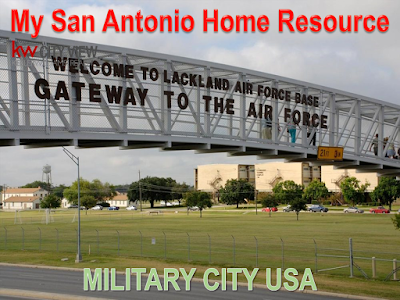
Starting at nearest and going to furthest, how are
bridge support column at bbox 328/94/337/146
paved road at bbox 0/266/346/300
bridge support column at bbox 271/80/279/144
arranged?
bridge support column at bbox 271/80/279/144 → bridge support column at bbox 328/94/337/146 → paved road at bbox 0/266/346/300

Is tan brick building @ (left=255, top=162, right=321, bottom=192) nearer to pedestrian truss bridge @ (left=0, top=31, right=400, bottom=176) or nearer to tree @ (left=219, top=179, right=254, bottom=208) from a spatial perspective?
tree @ (left=219, top=179, right=254, bottom=208)

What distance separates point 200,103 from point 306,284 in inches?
689

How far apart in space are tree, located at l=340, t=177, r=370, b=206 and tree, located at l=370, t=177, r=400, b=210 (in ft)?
14.3

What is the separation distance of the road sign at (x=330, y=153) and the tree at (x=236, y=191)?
15500 cm

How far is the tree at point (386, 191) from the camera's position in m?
142

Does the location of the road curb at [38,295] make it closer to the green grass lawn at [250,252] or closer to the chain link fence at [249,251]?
the green grass lawn at [250,252]

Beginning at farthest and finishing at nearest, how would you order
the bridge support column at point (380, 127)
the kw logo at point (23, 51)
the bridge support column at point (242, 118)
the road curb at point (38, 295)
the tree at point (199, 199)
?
the tree at point (199, 199) < the bridge support column at point (380, 127) < the road curb at point (38, 295) < the bridge support column at point (242, 118) < the kw logo at point (23, 51)

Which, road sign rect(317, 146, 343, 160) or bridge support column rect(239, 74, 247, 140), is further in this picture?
road sign rect(317, 146, 343, 160)

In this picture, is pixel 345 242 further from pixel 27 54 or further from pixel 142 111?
pixel 27 54

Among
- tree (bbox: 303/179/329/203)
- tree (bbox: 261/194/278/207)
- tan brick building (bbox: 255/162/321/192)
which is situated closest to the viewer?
tree (bbox: 261/194/278/207)

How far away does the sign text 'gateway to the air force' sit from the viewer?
19.9 meters

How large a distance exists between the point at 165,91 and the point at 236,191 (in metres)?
165

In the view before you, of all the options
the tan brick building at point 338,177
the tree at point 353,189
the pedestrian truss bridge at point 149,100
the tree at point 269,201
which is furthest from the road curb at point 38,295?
the tan brick building at point 338,177

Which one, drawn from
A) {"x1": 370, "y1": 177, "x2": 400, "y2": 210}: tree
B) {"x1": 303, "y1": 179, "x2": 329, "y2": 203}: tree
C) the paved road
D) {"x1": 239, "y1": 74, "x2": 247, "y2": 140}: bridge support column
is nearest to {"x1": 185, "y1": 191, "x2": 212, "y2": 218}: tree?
{"x1": 303, "y1": 179, "x2": 329, "y2": 203}: tree
